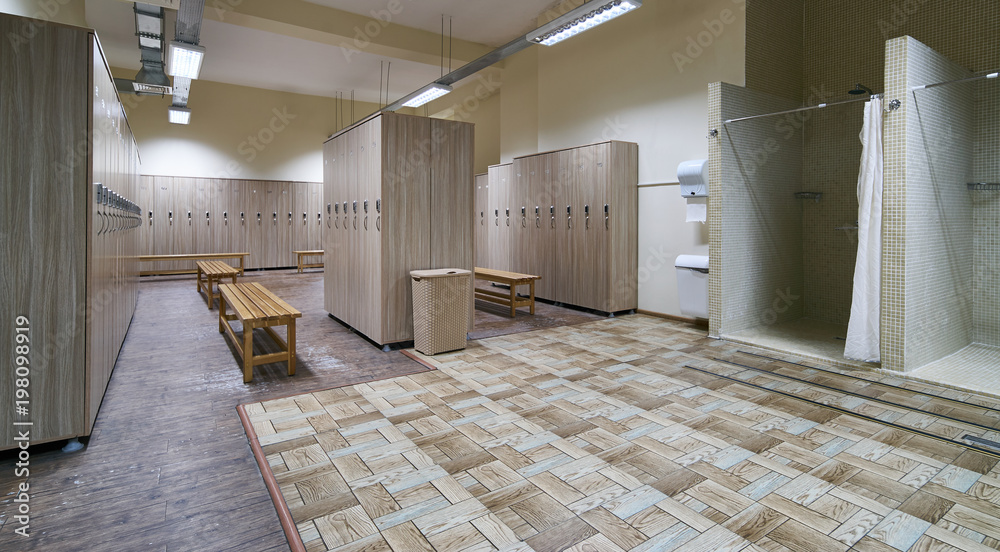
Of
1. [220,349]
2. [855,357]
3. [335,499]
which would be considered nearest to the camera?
[335,499]

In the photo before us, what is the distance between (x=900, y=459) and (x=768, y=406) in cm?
76

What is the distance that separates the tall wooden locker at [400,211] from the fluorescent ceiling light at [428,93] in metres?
3.34

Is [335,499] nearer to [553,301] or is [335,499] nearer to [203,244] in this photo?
[553,301]

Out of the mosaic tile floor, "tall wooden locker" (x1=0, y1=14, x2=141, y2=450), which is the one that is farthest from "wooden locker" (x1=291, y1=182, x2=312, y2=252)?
"tall wooden locker" (x1=0, y1=14, x2=141, y2=450)

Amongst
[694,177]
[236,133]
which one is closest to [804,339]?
[694,177]

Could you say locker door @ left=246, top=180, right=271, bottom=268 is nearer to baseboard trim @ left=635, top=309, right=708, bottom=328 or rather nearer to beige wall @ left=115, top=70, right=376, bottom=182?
beige wall @ left=115, top=70, right=376, bottom=182

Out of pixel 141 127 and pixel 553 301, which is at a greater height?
pixel 141 127

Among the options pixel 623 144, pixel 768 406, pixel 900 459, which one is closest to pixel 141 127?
pixel 623 144

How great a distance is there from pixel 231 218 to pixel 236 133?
191cm

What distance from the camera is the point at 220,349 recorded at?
457 cm

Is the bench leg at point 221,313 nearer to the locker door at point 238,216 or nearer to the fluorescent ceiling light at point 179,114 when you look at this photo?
the fluorescent ceiling light at point 179,114

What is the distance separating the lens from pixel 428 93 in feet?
28.0

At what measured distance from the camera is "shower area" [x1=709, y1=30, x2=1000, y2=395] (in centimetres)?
368

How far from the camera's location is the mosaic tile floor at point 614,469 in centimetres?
184
